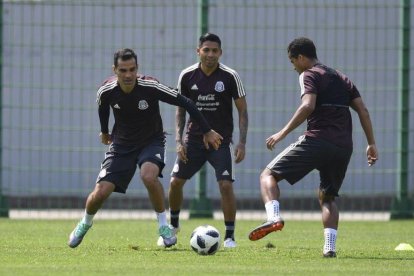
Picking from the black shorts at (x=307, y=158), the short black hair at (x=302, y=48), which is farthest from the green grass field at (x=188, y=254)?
the short black hair at (x=302, y=48)

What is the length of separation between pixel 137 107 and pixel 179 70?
5.74 metres

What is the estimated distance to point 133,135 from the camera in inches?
454

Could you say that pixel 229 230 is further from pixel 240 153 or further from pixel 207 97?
pixel 207 97

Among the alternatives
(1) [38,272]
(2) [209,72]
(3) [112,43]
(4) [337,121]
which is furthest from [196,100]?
(3) [112,43]

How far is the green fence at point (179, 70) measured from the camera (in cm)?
1692

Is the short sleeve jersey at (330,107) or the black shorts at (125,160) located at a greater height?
the short sleeve jersey at (330,107)

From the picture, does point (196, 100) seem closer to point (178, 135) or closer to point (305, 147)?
point (178, 135)

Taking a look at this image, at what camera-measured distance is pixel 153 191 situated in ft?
37.1

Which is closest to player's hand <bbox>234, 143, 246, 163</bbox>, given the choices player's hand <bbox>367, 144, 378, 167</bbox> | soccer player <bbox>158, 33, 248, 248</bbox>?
soccer player <bbox>158, 33, 248, 248</bbox>

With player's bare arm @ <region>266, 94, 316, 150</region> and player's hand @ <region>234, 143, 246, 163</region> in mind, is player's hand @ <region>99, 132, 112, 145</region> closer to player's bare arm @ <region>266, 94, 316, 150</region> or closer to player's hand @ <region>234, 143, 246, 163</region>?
player's hand @ <region>234, 143, 246, 163</region>

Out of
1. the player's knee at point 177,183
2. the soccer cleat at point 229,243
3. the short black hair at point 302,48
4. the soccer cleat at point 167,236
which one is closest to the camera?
the short black hair at point 302,48

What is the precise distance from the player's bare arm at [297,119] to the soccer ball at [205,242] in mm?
1063

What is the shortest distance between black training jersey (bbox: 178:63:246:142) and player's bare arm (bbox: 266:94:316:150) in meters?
1.95

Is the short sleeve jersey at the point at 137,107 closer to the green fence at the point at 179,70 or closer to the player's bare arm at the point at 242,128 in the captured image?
the player's bare arm at the point at 242,128
